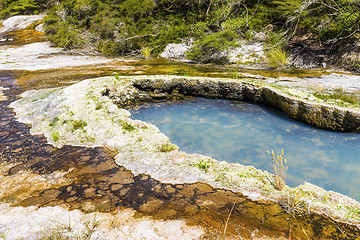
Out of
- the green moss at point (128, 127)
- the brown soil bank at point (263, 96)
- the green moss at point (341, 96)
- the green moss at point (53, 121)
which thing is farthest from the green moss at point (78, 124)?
the green moss at point (341, 96)

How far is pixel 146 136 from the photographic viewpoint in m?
3.77

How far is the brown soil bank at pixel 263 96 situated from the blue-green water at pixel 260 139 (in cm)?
18

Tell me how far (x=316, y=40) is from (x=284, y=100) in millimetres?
5719

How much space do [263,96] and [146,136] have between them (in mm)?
3551

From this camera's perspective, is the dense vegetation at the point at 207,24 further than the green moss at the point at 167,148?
Yes

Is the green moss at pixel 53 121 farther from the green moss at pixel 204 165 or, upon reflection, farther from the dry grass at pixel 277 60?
the dry grass at pixel 277 60

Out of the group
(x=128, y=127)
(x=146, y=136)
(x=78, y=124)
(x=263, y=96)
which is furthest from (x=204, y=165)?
(x=263, y=96)

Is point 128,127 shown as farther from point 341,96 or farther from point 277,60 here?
point 277,60

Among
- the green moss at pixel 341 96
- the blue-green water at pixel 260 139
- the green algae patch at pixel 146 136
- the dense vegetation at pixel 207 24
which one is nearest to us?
the green algae patch at pixel 146 136

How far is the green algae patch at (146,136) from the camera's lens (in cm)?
245

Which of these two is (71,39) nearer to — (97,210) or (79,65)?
(79,65)

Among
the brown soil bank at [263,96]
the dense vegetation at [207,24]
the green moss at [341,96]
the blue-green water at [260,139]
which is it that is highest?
the dense vegetation at [207,24]

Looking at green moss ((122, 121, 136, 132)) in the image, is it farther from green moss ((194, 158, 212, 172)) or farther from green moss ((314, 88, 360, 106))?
green moss ((314, 88, 360, 106))

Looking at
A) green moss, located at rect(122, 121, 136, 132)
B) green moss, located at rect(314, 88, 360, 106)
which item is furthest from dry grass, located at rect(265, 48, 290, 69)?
green moss, located at rect(122, 121, 136, 132)
